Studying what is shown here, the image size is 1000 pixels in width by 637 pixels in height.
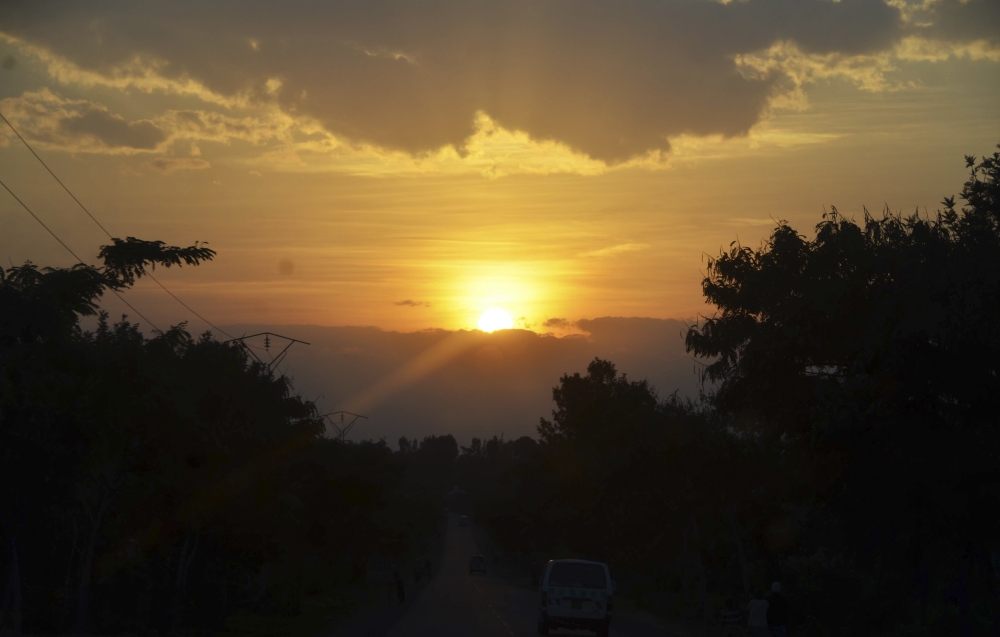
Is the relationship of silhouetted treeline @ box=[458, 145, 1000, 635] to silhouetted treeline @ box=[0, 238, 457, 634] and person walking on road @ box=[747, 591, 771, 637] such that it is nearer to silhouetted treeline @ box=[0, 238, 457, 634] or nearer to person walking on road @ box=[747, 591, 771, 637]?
person walking on road @ box=[747, 591, 771, 637]

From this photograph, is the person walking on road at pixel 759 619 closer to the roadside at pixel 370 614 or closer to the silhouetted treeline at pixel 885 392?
the silhouetted treeline at pixel 885 392

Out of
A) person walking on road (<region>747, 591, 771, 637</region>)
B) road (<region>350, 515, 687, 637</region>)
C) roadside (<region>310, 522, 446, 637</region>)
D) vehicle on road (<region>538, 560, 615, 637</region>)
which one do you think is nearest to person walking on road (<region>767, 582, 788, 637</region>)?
person walking on road (<region>747, 591, 771, 637</region>)

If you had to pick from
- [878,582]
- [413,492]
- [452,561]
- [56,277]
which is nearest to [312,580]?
[878,582]

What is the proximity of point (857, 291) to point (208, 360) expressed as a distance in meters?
14.1

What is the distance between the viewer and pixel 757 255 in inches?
738

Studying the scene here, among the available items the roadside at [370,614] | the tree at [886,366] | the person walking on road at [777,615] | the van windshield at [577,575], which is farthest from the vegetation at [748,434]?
the van windshield at [577,575]

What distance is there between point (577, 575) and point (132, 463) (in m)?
11.8

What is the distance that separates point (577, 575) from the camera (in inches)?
971

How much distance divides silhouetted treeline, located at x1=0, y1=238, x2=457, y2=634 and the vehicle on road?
7.87 meters

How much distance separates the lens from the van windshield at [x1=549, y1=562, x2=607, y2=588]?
80.2 ft

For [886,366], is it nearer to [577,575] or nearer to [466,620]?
[577,575]


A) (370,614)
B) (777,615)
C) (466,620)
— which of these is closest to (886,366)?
(777,615)

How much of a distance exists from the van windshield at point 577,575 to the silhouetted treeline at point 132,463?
792 cm

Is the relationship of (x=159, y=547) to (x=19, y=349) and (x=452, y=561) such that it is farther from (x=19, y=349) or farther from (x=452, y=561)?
(x=452, y=561)
